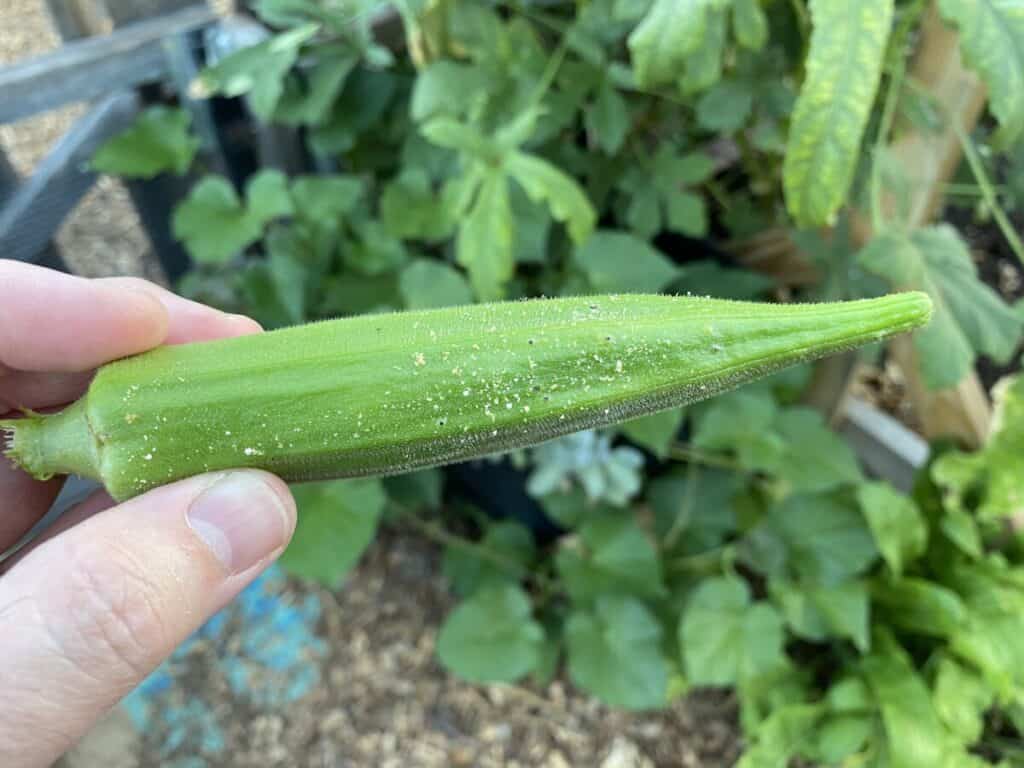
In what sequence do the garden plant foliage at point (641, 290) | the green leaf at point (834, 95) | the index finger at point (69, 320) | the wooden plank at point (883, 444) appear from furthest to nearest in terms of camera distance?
the wooden plank at point (883, 444)
the garden plant foliage at point (641, 290)
the green leaf at point (834, 95)
the index finger at point (69, 320)

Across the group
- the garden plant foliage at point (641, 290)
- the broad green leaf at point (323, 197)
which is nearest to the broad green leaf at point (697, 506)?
the garden plant foliage at point (641, 290)

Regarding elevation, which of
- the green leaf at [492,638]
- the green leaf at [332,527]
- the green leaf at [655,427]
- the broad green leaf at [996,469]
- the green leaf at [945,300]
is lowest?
the green leaf at [492,638]

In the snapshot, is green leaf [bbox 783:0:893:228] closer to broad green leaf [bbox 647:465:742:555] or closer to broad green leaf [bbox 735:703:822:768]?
broad green leaf [bbox 647:465:742:555]

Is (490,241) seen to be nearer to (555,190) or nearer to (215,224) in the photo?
(555,190)

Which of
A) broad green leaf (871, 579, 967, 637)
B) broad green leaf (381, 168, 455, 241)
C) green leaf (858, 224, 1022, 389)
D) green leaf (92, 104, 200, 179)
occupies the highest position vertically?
green leaf (92, 104, 200, 179)

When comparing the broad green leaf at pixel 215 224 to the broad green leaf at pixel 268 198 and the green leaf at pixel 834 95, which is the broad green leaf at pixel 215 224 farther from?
the green leaf at pixel 834 95

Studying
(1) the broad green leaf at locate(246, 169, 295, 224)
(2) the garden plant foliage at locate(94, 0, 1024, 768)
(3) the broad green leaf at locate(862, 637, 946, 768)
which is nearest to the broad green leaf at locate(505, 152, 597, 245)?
(2) the garden plant foliage at locate(94, 0, 1024, 768)

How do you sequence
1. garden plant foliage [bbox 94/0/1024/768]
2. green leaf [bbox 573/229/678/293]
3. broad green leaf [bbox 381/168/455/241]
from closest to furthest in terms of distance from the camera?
garden plant foliage [bbox 94/0/1024/768] → green leaf [bbox 573/229/678/293] → broad green leaf [bbox 381/168/455/241]

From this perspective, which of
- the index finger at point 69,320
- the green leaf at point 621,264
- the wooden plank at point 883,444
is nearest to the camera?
the index finger at point 69,320

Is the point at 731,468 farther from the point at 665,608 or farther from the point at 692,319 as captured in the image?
the point at 692,319
